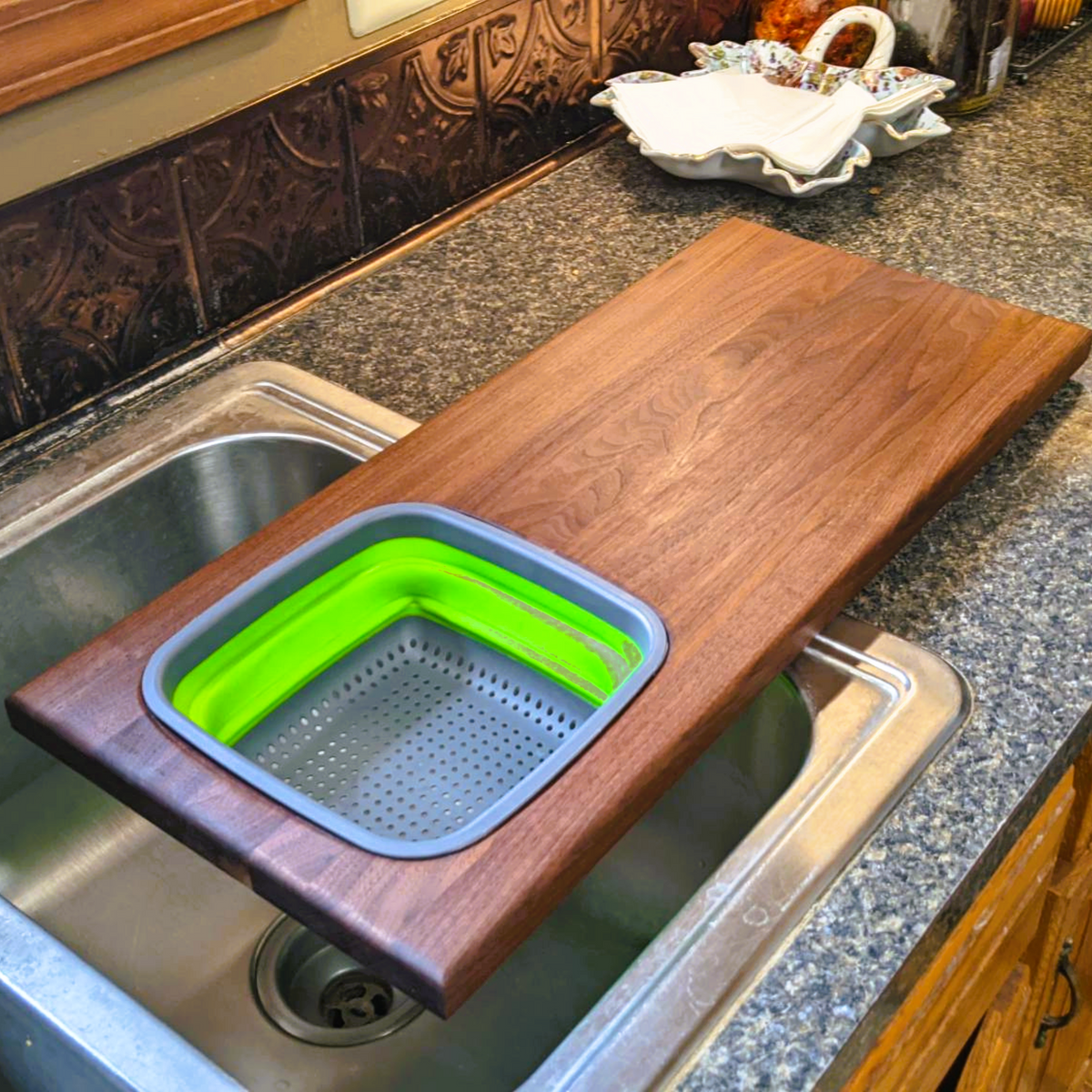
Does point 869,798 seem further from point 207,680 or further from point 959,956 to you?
A: point 207,680

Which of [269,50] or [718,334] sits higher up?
[269,50]

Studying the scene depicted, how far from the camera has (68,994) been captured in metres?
0.64

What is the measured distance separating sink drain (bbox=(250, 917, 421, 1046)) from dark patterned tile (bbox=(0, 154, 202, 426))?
1.31 ft

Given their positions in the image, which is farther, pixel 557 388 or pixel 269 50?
pixel 269 50

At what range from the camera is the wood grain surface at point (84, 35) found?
859 mm

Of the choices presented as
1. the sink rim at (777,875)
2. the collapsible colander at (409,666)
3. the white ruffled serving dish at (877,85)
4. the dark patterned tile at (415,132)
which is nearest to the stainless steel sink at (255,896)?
the sink rim at (777,875)

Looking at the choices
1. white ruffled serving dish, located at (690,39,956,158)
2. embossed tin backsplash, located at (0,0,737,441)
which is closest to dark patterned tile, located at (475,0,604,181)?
embossed tin backsplash, located at (0,0,737,441)

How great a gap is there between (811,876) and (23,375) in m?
0.62

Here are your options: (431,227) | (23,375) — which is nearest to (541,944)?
(23,375)

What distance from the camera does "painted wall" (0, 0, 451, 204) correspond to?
2.97 feet

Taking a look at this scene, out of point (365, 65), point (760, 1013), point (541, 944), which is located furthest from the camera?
point (365, 65)

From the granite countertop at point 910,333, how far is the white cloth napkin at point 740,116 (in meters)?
0.05

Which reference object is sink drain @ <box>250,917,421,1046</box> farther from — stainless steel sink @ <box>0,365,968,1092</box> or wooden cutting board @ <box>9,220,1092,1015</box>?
wooden cutting board @ <box>9,220,1092,1015</box>

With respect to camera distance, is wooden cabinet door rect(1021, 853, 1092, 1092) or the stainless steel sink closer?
the stainless steel sink
